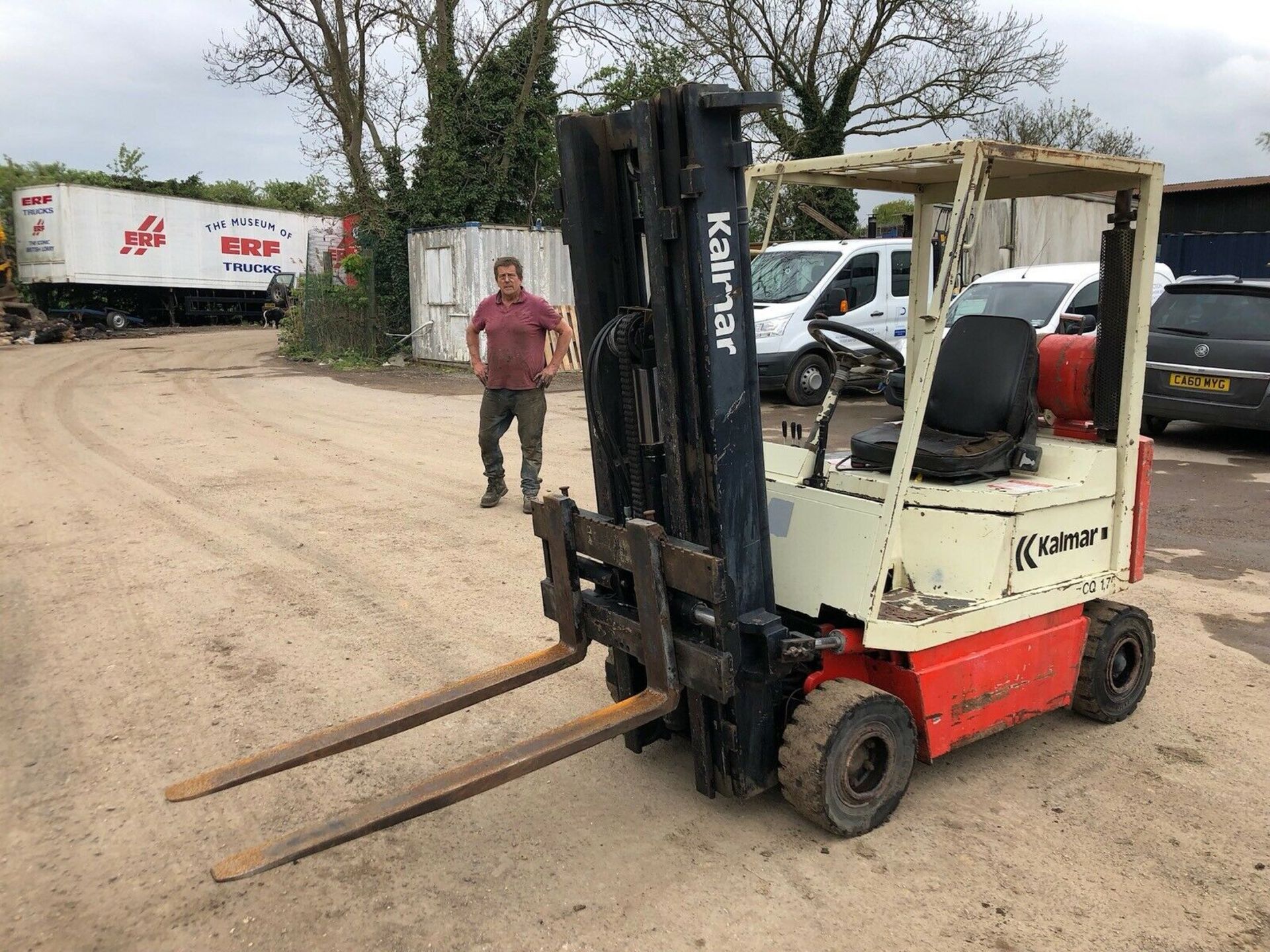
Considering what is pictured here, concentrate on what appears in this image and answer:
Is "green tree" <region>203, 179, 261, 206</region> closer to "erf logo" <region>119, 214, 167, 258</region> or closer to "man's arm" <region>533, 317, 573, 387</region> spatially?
"erf logo" <region>119, 214, 167, 258</region>

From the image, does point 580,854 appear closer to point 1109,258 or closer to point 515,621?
point 515,621

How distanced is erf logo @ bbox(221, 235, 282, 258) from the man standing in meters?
27.0

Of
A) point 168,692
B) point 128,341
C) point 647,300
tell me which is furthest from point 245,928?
point 128,341

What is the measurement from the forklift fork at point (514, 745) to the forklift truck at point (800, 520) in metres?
0.01

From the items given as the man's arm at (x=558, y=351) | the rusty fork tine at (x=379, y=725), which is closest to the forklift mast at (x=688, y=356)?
the rusty fork tine at (x=379, y=725)

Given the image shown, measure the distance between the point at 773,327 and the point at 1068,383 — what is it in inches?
347

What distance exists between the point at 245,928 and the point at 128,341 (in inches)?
1019

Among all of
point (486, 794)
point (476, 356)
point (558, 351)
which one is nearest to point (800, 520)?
point (486, 794)

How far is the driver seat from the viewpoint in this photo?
12.8 ft

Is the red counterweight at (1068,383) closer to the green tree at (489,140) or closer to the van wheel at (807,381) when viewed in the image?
the van wheel at (807,381)

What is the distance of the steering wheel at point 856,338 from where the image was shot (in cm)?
367

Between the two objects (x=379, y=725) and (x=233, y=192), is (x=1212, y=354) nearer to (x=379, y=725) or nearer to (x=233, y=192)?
(x=379, y=725)

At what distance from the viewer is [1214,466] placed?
9.47m

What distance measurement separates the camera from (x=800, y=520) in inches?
143
